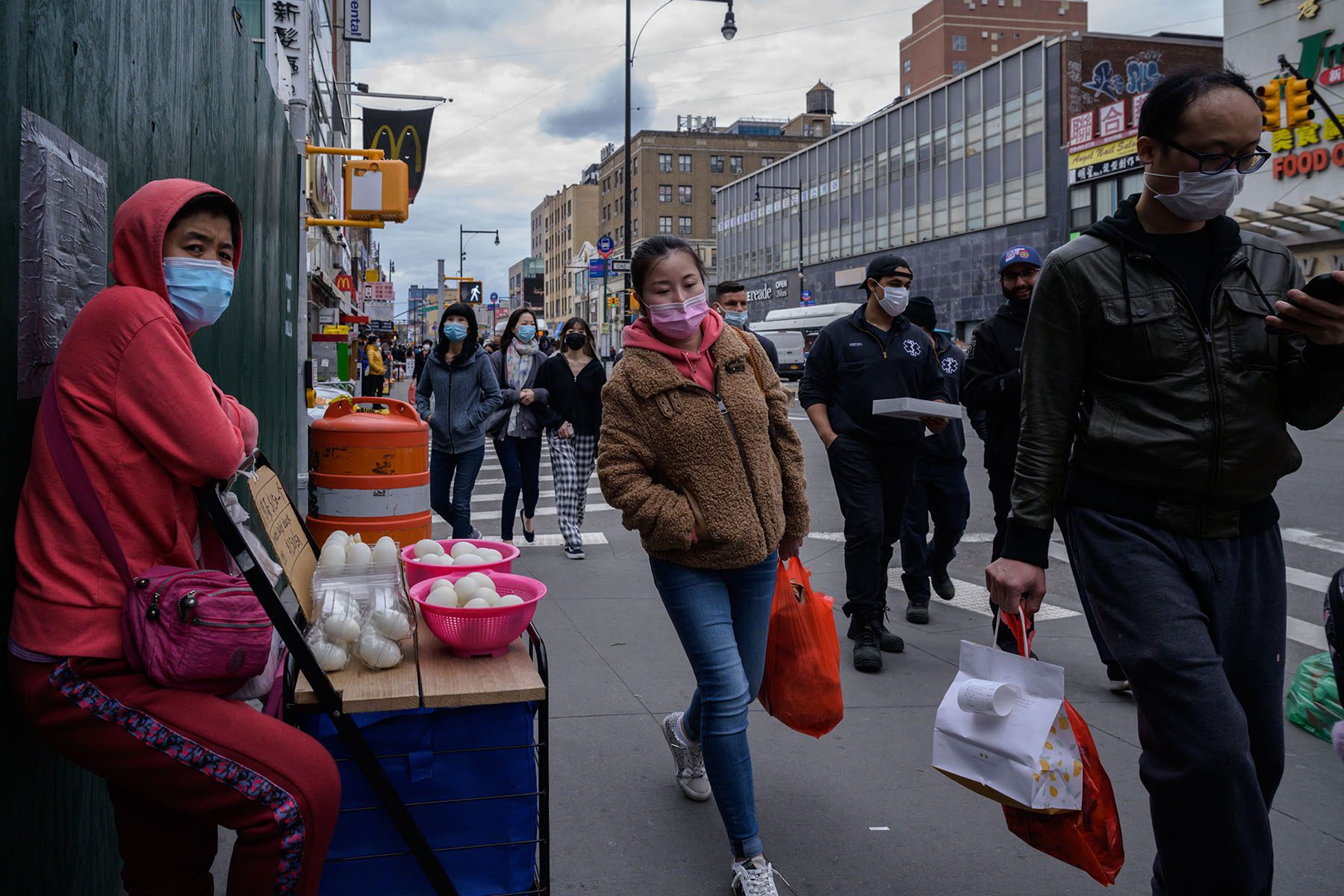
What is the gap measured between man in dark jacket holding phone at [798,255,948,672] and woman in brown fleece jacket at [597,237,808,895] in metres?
2.24

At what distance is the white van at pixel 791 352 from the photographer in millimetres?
46969

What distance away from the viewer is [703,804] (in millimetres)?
4020

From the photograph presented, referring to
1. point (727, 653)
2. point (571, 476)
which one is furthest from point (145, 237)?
point (571, 476)

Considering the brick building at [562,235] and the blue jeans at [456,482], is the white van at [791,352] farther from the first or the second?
the brick building at [562,235]

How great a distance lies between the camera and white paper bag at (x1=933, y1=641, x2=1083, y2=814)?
2.58 meters

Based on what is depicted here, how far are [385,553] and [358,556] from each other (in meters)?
0.12

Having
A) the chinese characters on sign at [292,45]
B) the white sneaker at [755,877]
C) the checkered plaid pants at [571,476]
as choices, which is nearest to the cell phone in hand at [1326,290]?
the white sneaker at [755,877]

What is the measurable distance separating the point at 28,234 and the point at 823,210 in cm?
7125

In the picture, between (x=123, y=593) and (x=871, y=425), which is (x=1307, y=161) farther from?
(x=123, y=593)

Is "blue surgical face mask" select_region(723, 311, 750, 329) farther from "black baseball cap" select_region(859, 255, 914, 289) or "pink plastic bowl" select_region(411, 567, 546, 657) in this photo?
"pink plastic bowl" select_region(411, 567, 546, 657)

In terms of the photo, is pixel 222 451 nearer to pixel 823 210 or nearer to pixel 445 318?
pixel 445 318

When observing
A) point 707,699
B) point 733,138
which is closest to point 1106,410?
point 707,699

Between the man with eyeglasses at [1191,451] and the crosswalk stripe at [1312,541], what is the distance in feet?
24.6

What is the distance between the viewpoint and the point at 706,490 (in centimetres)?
333
